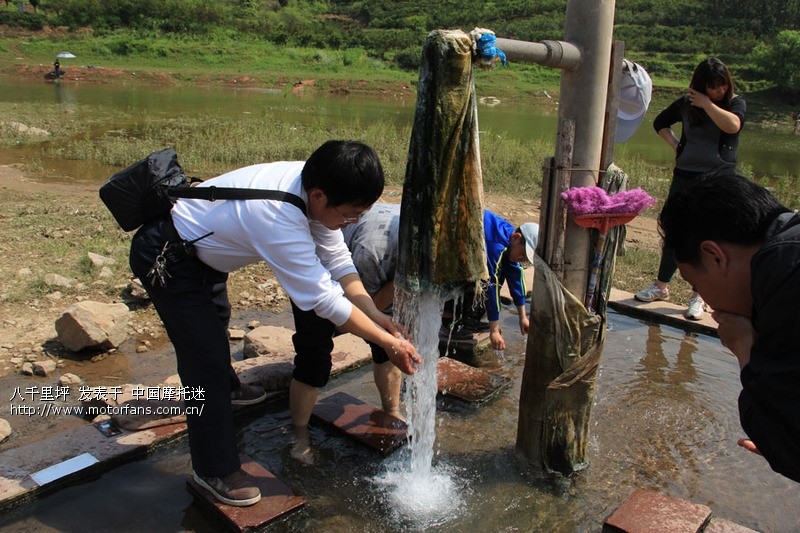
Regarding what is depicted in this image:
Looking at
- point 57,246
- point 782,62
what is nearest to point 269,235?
point 57,246

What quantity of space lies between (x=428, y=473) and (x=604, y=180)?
1.58 metres

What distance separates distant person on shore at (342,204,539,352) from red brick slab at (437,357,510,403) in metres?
0.29

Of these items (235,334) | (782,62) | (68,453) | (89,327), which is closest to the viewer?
(68,453)

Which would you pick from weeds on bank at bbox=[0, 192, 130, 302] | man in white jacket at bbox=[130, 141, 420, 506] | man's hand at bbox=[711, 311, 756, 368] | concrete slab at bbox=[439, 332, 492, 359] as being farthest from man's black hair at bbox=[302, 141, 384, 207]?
weeds on bank at bbox=[0, 192, 130, 302]

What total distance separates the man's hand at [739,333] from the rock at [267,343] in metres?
2.76

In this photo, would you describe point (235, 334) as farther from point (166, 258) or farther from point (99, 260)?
point (166, 258)

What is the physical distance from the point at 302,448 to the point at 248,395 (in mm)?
528

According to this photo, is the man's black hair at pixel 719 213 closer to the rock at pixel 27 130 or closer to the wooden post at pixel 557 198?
the wooden post at pixel 557 198

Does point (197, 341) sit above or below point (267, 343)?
above

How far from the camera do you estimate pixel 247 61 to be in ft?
136

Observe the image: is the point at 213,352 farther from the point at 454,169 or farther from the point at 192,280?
the point at 454,169

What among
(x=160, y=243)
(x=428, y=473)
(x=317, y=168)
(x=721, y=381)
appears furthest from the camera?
(x=721, y=381)

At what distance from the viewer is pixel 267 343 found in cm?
396

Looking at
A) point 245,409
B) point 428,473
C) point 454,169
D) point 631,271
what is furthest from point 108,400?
point 631,271
